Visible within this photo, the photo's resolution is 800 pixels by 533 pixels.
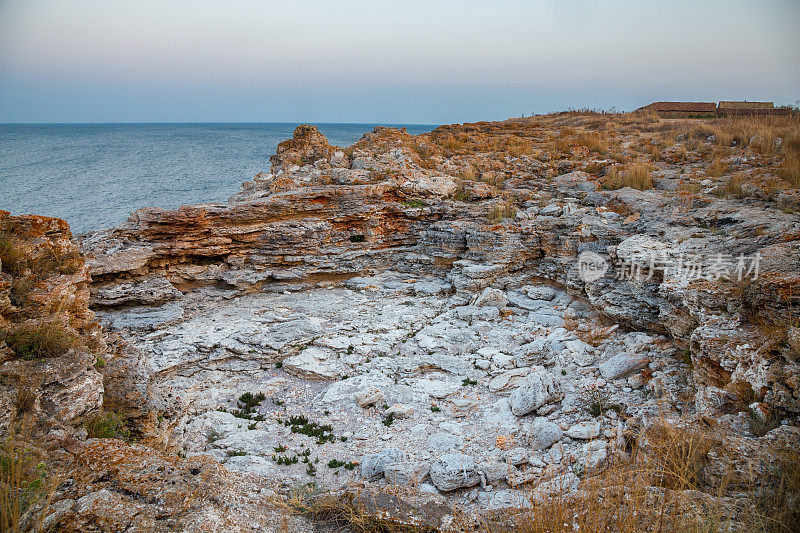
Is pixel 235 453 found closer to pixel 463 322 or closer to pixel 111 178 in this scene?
pixel 463 322

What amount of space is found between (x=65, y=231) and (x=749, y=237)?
39.6ft

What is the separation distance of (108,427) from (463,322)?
765 centimetres

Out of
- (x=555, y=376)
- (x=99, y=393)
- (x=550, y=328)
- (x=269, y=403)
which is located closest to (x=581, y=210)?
(x=550, y=328)

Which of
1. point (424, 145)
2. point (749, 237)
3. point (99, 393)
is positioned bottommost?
point (99, 393)

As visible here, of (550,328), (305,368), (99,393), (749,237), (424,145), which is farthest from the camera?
(424,145)

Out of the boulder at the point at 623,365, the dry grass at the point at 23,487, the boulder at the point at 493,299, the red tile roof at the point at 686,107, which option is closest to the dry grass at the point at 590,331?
the boulder at the point at 623,365

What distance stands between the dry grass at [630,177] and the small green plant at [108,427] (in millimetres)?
13824

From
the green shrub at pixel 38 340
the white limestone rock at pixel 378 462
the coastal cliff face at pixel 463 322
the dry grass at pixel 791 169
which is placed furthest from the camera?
the dry grass at pixel 791 169

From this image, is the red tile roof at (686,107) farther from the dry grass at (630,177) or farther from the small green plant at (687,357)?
the small green plant at (687,357)

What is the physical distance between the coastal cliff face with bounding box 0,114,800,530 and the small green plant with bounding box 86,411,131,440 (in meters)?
0.27

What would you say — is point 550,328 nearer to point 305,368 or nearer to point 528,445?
point 528,445

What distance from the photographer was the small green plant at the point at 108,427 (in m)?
4.15

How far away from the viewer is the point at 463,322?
10234 mm

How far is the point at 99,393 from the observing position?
13.7ft
